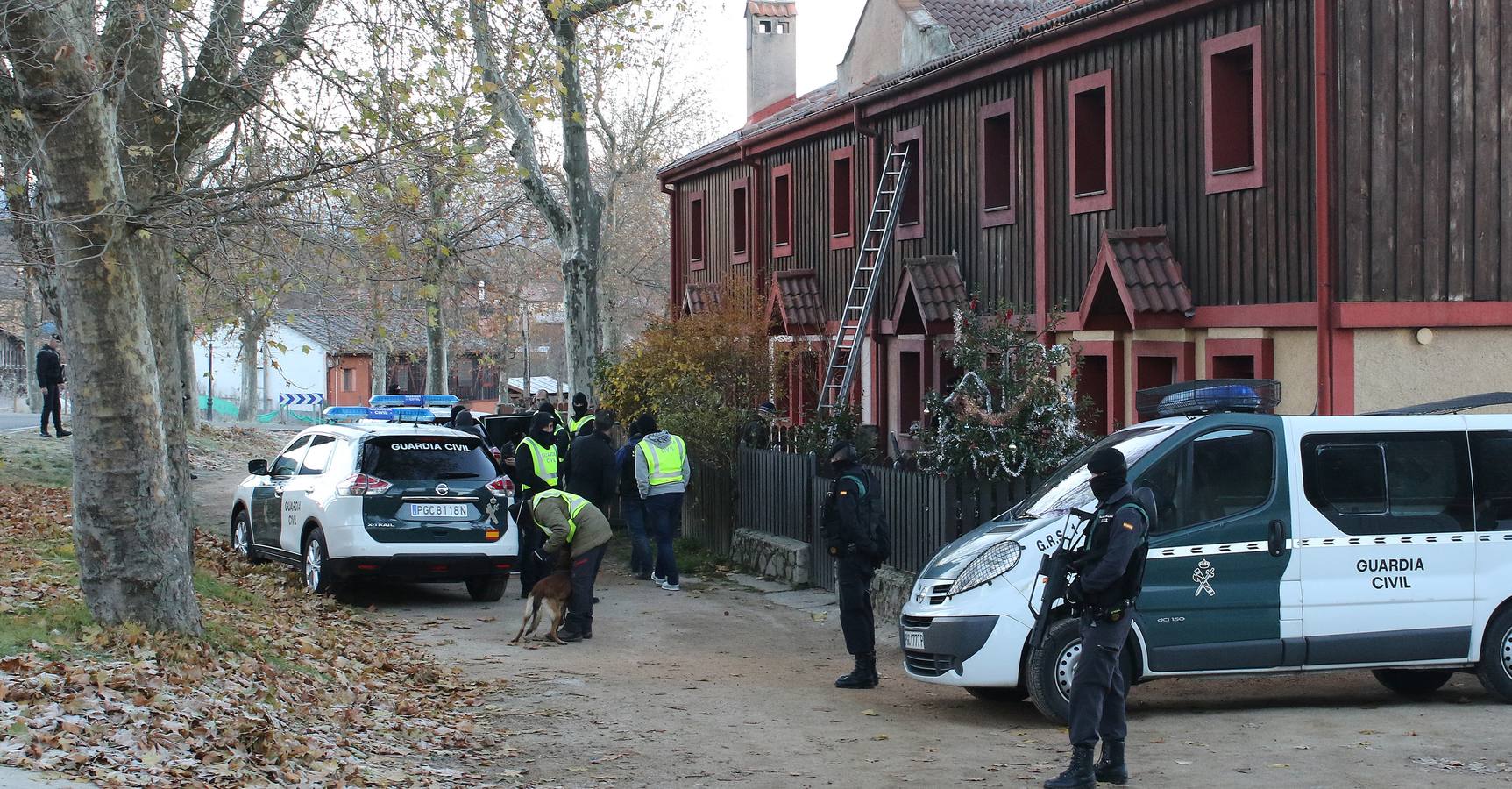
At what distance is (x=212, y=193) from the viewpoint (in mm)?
9945

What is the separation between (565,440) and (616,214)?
43.9m

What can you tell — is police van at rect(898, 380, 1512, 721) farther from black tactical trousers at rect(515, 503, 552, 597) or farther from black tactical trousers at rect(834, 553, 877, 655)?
black tactical trousers at rect(515, 503, 552, 597)

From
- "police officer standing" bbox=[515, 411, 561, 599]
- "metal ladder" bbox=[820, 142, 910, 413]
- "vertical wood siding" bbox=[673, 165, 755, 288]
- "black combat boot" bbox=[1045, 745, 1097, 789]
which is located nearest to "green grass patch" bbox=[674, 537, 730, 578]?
"police officer standing" bbox=[515, 411, 561, 599]

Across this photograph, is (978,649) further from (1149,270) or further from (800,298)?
(800,298)

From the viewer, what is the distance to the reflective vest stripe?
1614cm

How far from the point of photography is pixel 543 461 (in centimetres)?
1617

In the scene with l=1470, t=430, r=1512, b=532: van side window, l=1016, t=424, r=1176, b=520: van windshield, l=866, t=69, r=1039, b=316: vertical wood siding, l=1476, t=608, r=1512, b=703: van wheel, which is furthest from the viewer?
l=866, t=69, r=1039, b=316: vertical wood siding

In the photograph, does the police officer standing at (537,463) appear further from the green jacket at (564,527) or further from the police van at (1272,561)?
the police van at (1272,561)

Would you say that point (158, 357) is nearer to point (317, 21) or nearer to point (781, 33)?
point (317, 21)

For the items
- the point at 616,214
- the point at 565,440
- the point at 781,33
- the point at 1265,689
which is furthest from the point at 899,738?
the point at 616,214

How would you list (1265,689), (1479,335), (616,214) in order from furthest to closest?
1. (616,214)
2. (1479,335)
3. (1265,689)

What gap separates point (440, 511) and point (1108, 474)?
8.10 meters

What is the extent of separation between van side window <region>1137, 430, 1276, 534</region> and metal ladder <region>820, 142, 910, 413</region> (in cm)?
1120

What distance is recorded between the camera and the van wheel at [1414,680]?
10.3m
